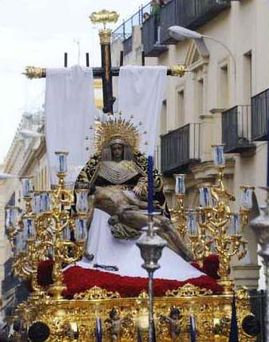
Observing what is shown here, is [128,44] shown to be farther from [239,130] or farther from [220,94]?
[239,130]

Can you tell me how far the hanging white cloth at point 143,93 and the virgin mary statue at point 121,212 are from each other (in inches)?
40.3

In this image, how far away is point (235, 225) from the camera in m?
17.1

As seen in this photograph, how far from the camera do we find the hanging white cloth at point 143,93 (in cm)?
1911

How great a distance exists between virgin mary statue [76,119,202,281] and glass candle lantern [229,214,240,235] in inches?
19.7

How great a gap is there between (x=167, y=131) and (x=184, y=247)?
2594 centimetres

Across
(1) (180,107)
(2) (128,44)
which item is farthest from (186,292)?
(2) (128,44)

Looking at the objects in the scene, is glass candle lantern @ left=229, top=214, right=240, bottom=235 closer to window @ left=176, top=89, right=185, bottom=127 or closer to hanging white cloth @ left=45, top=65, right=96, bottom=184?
hanging white cloth @ left=45, top=65, right=96, bottom=184

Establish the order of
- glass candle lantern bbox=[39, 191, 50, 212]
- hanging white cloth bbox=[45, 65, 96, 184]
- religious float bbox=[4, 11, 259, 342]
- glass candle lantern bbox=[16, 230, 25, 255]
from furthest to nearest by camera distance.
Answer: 1. hanging white cloth bbox=[45, 65, 96, 184]
2. glass candle lantern bbox=[16, 230, 25, 255]
3. glass candle lantern bbox=[39, 191, 50, 212]
4. religious float bbox=[4, 11, 259, 342]

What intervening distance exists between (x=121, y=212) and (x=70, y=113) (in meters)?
2.15

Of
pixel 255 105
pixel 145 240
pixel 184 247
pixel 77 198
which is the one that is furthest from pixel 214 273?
pixel 255 105

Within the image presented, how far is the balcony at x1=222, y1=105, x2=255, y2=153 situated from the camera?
1347 inches

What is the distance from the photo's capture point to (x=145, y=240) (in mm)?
13383

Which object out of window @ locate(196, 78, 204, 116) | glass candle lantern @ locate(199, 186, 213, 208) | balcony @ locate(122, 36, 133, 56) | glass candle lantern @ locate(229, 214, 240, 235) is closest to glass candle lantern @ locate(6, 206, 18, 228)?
glass candle lantern @ locate(199, 186, 213, 208)

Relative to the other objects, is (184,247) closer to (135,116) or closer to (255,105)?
(135,116)
